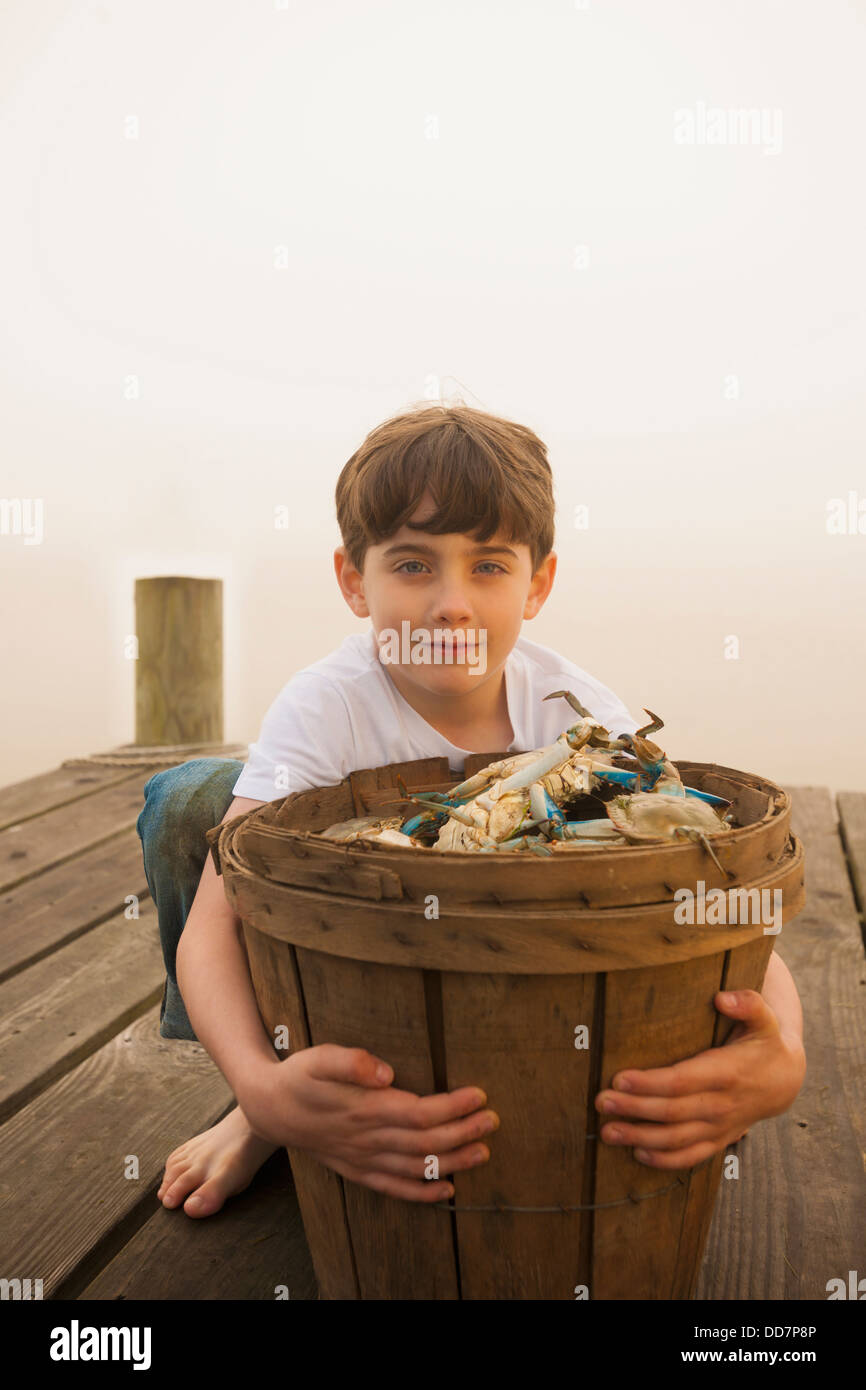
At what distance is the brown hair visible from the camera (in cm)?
173

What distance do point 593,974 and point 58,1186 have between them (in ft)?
3.60

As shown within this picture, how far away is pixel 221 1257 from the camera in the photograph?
5.15 ft

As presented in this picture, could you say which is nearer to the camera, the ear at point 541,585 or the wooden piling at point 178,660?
the ear at point 541,585

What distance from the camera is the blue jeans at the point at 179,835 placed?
6.16 ft

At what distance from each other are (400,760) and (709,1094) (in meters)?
Result: 0.81

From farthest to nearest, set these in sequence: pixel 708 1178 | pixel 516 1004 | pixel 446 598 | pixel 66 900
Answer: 1. pixel 66 900
2. pixel 446 598
3. pixel 708 1178
4. pixel 516 1004

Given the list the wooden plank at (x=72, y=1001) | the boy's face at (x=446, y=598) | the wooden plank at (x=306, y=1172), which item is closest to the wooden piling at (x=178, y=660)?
the wooden plank at (x=72, y=1001)

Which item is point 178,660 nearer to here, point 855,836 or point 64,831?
point 64,831

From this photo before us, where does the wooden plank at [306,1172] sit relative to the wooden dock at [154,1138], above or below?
above

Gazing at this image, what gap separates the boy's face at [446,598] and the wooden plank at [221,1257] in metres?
0.88

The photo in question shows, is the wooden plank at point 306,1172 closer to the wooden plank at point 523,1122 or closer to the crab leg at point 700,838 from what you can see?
the wooden plank at point 523,1122

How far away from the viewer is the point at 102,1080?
2.08m

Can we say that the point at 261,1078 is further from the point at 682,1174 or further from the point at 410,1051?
the point at 682,1174

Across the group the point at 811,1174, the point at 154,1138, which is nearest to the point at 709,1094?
the point at 811,1174
